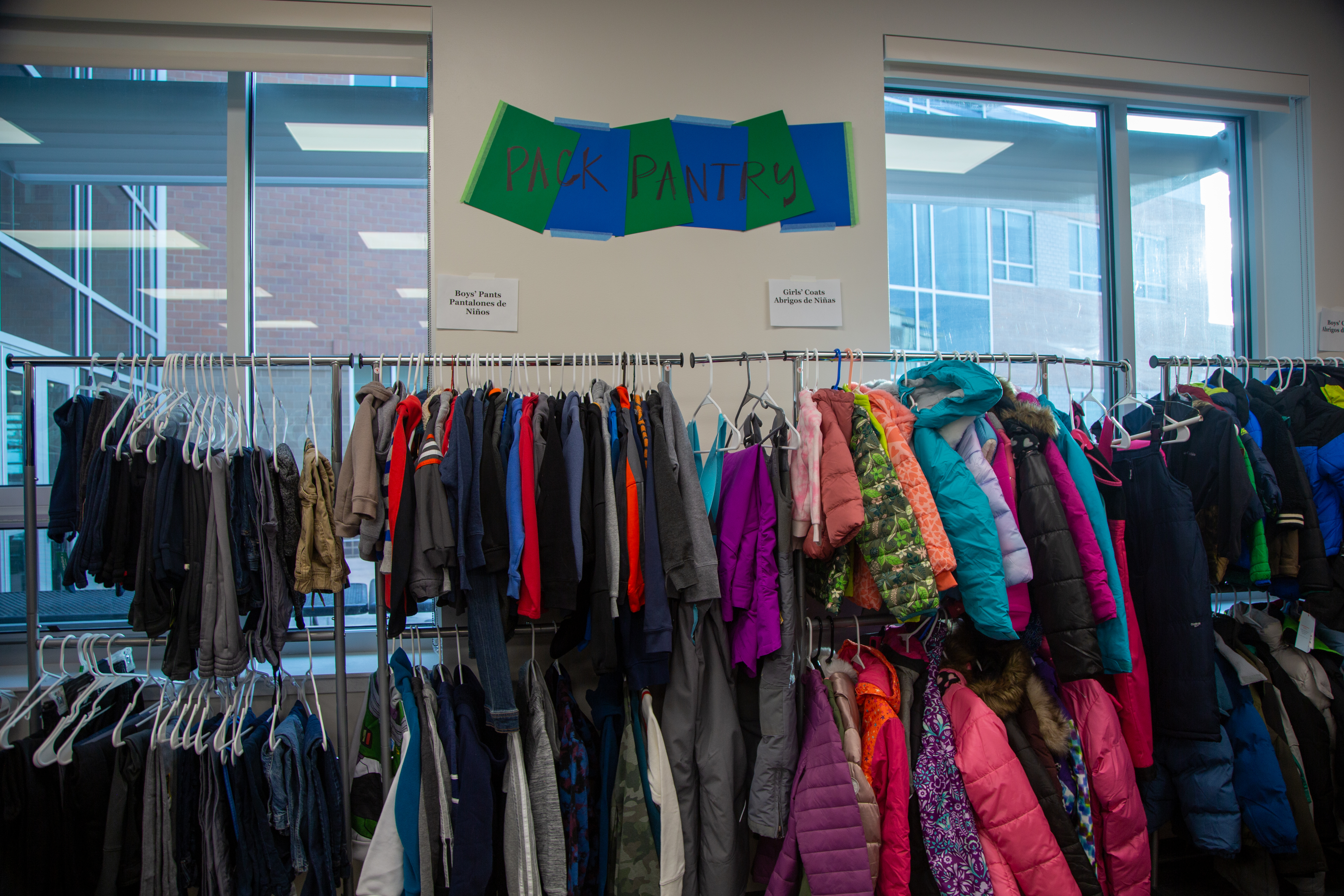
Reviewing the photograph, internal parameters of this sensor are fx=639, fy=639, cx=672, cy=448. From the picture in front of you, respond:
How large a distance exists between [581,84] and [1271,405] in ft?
8.92

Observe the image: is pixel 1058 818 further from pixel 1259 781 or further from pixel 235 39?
pixel 235 39

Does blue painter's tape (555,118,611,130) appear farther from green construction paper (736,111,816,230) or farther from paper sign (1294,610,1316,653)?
paper sign (1294,610,1316,653)

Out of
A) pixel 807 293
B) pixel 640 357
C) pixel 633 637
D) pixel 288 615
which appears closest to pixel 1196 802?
pixel 633 637

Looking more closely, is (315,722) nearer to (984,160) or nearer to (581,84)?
(581,84)

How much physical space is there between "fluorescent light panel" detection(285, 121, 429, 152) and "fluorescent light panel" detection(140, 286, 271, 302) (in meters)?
0.61

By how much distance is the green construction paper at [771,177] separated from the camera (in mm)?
2418

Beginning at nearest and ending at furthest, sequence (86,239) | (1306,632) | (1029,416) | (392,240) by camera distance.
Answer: (1029,416), (1306,632), (86,239), (392,240)

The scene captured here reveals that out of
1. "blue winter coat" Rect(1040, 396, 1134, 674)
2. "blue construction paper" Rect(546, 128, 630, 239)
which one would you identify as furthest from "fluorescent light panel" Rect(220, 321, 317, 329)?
"blue winter coat" Rect(1040, 396, 1134, 674)

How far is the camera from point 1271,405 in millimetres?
2238

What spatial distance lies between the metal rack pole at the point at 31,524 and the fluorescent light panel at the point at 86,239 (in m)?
0.79

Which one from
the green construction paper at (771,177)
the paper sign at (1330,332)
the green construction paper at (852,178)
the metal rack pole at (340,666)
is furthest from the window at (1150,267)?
the metal rack pole at (340,666)

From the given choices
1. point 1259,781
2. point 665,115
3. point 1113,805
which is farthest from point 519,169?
point 1259,781

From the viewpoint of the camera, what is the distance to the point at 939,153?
2.86m

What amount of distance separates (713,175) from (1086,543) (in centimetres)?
176
